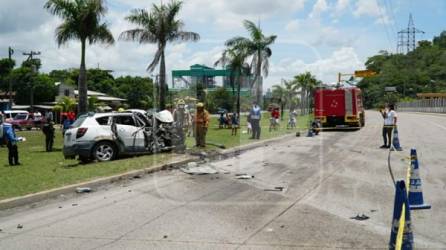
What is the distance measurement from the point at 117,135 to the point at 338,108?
19.5 metres

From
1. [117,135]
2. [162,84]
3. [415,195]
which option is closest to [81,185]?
[117,135]

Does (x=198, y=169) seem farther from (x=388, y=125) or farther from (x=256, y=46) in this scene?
(x=256, y=46)

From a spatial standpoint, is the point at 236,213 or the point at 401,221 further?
the point at 236,213

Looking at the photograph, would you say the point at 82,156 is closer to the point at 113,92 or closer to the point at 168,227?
the point at 168,227

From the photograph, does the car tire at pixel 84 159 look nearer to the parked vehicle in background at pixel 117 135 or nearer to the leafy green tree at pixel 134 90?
the parked vehicle in background at pixel 117 135

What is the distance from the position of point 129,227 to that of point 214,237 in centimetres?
141

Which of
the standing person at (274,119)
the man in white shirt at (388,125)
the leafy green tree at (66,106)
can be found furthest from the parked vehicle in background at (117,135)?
the leafy green tree at (66,106)

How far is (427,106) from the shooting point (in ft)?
327

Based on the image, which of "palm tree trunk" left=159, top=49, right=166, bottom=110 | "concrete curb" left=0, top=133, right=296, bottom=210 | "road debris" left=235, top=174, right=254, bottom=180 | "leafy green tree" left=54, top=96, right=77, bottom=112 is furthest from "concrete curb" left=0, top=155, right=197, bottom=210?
"leafy green tree" left=54, top=96, right=77, bottom=112

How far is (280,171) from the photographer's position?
45.4ft

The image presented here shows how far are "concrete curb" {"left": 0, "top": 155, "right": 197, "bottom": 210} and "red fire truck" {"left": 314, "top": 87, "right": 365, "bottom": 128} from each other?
1881 cm

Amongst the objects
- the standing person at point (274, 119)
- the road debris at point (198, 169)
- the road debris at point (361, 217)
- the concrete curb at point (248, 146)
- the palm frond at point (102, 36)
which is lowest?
the road debris at point (361, 217)

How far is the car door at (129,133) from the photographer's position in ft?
55.8

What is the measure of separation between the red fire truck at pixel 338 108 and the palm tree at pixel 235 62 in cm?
617
